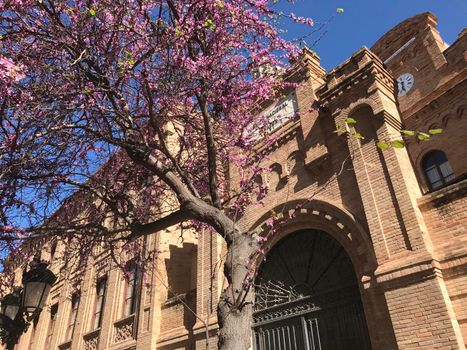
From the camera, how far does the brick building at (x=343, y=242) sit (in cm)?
770

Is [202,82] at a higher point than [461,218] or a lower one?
higher

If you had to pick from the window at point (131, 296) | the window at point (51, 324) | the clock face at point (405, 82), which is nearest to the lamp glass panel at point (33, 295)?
the window at point (131, 296)

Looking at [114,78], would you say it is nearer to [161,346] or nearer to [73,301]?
[161,346]

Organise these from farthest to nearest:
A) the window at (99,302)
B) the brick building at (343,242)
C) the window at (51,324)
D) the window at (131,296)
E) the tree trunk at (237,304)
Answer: the window at (51,324)
the window at (99,302)
the window at (131,296)
the brick building at (343,242)
the tree trunk at (237,304)

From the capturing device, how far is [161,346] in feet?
41.9

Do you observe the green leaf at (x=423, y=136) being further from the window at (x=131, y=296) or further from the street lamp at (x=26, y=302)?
the window at (x=131, y=296)

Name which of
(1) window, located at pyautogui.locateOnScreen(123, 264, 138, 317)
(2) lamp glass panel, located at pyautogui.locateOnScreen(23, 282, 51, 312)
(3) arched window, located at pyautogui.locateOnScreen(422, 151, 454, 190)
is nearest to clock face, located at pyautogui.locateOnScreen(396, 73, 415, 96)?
(3) arched window, located at pyautogui.locateOnScreen(422, 151, 454, 190)

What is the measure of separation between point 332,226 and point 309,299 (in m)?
1.74

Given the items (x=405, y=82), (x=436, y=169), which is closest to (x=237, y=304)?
(x=436, y=169)

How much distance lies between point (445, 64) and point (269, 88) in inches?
466

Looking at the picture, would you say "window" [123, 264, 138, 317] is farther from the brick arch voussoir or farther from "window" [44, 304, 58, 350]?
"window" [44, 304, 58, 350]

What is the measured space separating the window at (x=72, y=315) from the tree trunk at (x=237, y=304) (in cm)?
1523

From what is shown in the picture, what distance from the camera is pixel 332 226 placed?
32.2 feet

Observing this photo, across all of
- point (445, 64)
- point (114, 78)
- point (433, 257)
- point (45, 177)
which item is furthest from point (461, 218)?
point (445, 64)
